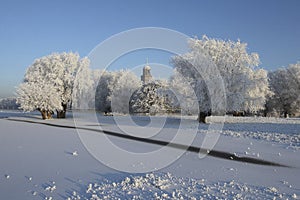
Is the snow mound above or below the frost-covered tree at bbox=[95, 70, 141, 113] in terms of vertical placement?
below

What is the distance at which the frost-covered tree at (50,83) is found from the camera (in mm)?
53344

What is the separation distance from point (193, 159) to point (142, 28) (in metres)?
16.3

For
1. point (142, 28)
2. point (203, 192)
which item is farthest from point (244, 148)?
point (142, 28)

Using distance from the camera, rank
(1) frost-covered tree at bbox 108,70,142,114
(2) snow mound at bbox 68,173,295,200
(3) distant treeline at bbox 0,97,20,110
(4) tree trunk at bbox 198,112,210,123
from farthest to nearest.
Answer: (3) distant treeline at bbox 0,97,20,110 → (1) frost-covered tree at bbox 108,70,142,114 → (4) tree trunk at bbox 198,112,210,123 → (2) snow mound at bbox 68,173,295,200

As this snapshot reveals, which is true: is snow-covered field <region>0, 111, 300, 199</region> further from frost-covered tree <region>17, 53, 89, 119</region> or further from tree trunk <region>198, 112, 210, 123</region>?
frost-covered tree <region>17, 53, 89, 119</region>

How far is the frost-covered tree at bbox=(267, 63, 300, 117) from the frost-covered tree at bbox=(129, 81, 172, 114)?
27.9m

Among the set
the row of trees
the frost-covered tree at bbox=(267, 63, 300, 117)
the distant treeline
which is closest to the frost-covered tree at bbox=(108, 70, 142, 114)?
the row of trees

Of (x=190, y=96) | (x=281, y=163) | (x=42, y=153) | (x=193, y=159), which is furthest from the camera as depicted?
(x=190, y=96)

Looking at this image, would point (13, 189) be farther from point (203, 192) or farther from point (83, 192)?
point (203, 192)

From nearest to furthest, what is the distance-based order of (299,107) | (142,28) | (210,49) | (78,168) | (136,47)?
(78,168), (136,47), (142,28), (210,49), (299,107)

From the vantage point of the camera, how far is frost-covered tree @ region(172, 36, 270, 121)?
37.0 m

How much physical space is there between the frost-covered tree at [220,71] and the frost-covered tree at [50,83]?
26.7m

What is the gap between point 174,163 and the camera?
12766mm

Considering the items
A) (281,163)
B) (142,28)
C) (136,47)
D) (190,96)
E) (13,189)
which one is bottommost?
(13,189)
